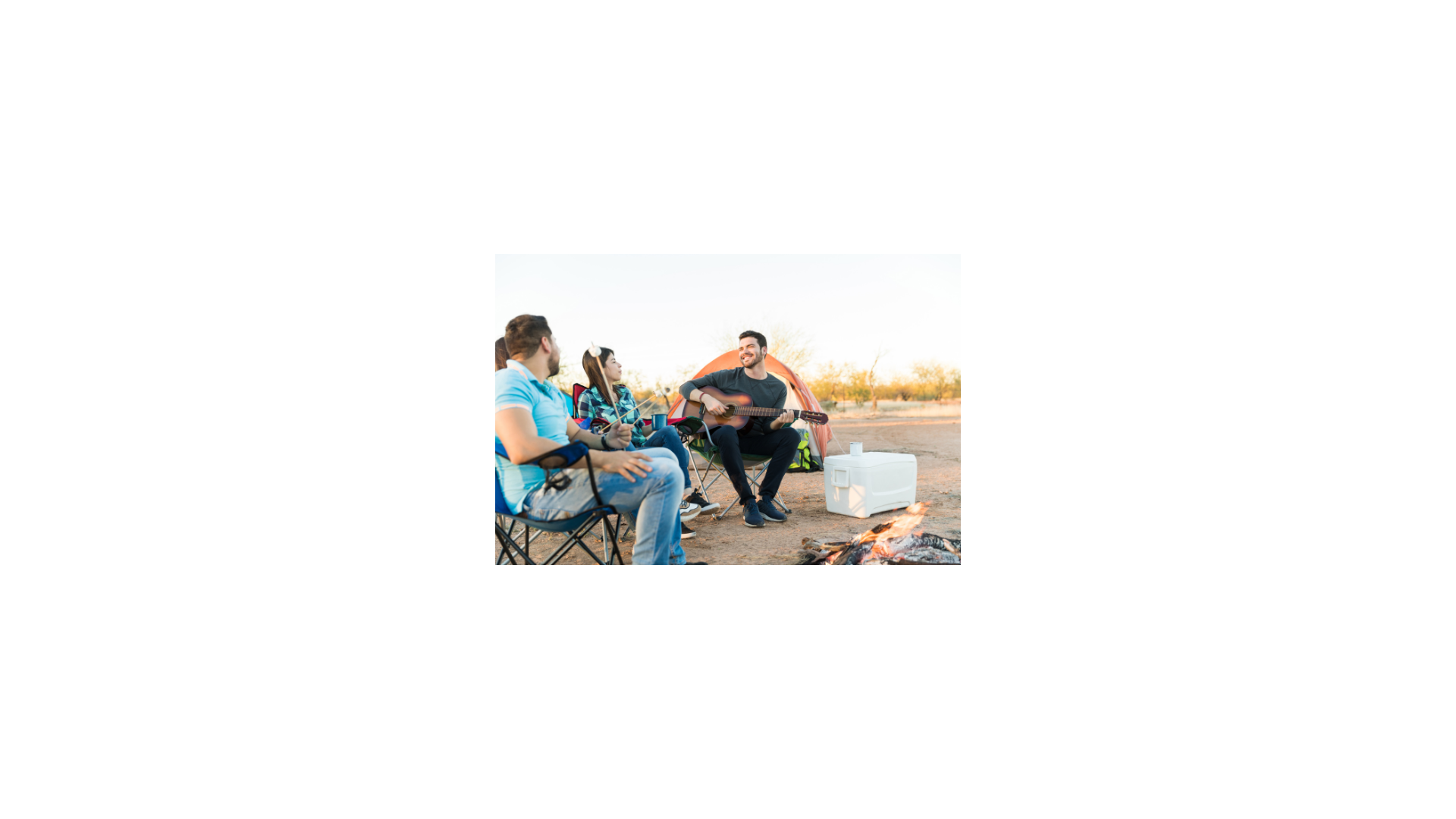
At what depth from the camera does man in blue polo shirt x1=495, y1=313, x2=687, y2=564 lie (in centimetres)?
256

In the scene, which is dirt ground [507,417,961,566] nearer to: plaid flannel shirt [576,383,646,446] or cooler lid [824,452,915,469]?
cooler lid [824,452,915,469]

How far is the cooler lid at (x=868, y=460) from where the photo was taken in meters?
3.10

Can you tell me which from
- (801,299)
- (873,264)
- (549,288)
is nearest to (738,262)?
(801,299)

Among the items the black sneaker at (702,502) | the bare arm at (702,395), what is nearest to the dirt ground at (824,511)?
the black sneaker at (702,502)

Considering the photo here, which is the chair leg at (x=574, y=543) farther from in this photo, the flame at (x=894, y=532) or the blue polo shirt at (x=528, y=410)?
the flame at (x=894, y=532)

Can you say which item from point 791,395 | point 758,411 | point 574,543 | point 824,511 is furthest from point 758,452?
point 574,543

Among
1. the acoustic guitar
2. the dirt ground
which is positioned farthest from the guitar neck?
the dirt ground

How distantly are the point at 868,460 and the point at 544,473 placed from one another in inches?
58.2

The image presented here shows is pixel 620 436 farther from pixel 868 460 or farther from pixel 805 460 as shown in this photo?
pixel 868 460

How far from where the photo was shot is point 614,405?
2.94 metres

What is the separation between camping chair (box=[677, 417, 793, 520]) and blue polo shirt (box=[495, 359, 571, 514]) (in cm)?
70

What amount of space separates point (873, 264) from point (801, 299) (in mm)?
329

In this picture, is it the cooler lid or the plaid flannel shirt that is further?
the cooler lid

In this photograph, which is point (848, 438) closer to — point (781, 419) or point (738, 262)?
point (781, 419)
